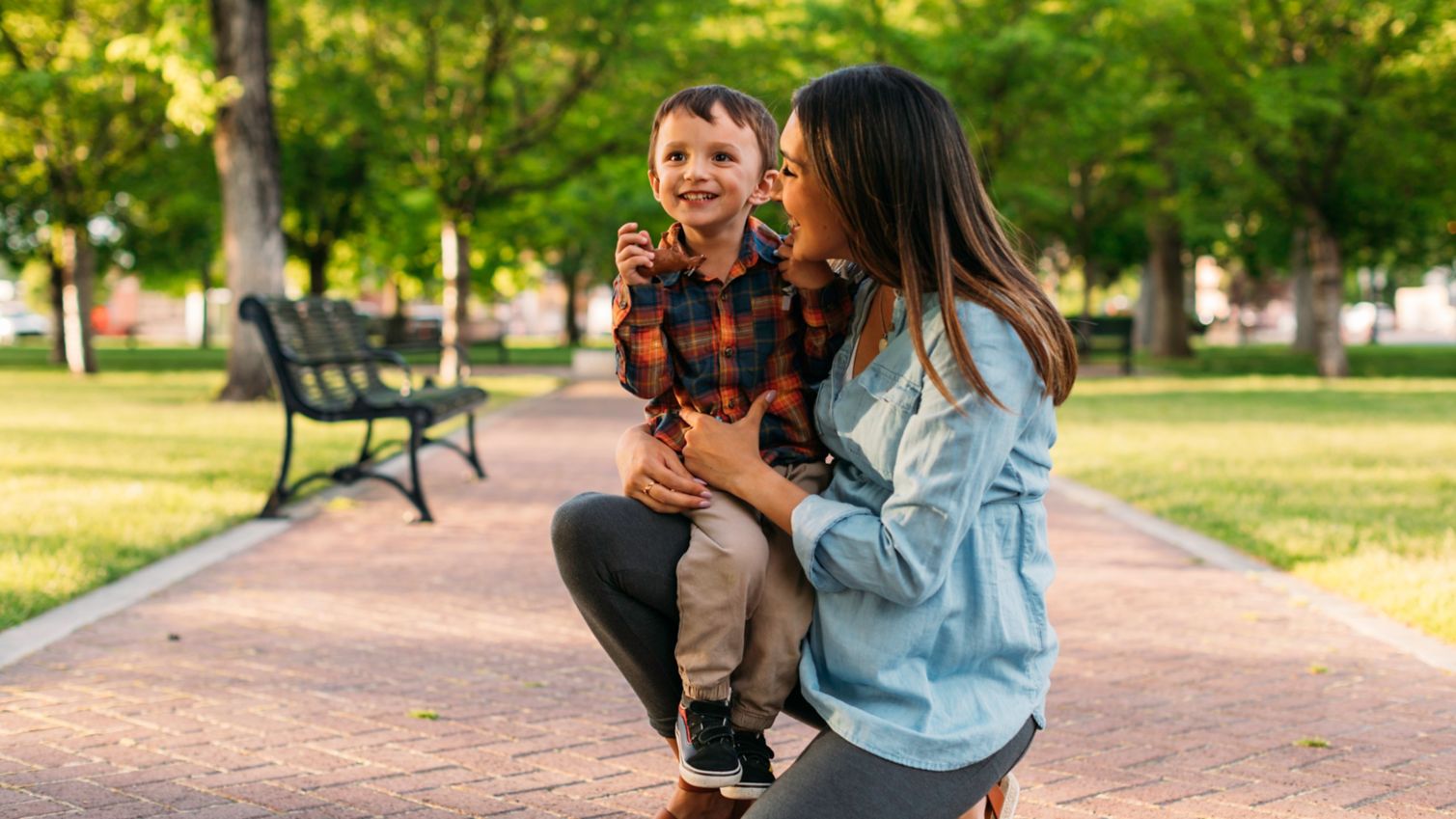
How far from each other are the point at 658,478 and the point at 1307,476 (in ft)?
28.6

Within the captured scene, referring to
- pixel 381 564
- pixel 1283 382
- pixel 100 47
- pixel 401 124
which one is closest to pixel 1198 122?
pixel 1283 382

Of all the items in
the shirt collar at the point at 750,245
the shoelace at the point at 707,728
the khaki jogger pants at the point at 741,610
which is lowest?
the shoelace at the point at 707,728

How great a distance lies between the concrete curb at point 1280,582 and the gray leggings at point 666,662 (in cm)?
328

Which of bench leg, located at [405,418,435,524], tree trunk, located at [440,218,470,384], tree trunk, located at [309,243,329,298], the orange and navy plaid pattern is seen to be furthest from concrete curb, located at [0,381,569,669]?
tree trunk, located at [309,243,329,298]

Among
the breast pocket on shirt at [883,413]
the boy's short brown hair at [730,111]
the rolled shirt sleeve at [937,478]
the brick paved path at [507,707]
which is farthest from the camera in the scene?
the brick paved path at [507,707]

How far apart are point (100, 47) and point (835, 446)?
58.4ft

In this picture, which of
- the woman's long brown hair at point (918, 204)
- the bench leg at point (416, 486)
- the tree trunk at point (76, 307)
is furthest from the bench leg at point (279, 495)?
the tree trunk at point (76, 307)

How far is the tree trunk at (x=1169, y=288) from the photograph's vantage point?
1299 inches

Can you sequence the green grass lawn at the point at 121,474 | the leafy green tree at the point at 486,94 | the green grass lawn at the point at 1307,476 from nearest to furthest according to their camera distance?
the green grass lawn at the point at 121,474, the green grass lawn at the point at 1307,476, the leafy green tree at the point at 486,94

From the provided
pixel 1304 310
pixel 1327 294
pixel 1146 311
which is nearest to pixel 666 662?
pixel 1327 294

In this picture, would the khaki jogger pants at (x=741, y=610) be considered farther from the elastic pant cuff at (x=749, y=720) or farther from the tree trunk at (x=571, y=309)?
the tree trunk at (x=571, y=309)

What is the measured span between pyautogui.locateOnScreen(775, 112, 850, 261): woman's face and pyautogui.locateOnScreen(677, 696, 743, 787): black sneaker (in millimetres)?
726

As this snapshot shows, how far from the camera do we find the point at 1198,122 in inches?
997

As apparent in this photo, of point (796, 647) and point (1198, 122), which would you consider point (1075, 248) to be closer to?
point (1198, 122)
